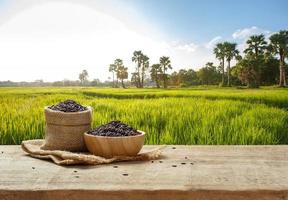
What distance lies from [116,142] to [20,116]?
3247mm

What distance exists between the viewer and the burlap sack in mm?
3074

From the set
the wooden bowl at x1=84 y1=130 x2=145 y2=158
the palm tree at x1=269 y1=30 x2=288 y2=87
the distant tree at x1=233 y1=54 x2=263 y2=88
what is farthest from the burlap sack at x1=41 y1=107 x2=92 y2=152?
the distant tree at x1=233 y1=54 x2=263 y2=88

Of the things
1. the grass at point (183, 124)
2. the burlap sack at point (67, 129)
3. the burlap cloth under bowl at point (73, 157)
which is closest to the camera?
the burlap cloth under bowl at point (73, 157)

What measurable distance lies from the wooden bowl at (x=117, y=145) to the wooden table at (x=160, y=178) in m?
0.15

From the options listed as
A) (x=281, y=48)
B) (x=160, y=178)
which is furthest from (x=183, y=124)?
(x=281, y=48)

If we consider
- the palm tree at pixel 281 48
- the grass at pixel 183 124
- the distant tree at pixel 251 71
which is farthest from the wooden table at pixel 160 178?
the distant tree at pixel 251 71

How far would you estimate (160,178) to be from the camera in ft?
7.54

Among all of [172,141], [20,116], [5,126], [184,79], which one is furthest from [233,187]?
[184,79]

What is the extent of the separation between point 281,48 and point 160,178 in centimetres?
1000

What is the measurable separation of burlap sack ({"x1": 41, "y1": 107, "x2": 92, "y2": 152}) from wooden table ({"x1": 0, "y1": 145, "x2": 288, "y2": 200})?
0.77ft

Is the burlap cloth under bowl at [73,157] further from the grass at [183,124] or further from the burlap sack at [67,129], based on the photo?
the grass at [183,124]

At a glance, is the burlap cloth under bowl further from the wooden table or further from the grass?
the grass

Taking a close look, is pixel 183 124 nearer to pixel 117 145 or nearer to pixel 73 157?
pixel 117 145

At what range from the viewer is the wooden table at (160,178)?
2.09 meters
